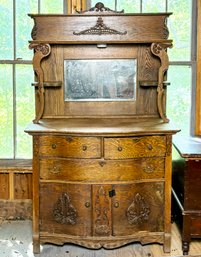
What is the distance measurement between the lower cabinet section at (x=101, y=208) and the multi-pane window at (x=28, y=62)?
857 millimetres

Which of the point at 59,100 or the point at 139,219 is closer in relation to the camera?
the point at 139,219

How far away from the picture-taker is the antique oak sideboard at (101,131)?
2980 millimetres

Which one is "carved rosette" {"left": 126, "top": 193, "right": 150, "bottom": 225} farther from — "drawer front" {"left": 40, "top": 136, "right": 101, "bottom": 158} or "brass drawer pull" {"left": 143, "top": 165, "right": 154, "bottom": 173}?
"drawer front" {"left": 40, "top": 136, "right": 101, "bottom": 158}

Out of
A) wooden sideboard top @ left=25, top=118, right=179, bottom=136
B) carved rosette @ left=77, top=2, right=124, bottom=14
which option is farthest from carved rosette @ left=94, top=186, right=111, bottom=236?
carved rosette @ left=77, top=2, right=124, bottom=14

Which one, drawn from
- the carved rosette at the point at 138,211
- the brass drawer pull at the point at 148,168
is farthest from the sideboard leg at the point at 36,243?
the brass drawer pull at the point at 148,168

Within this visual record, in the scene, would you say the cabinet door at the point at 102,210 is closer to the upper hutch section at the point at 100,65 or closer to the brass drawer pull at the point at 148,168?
the brass drawer pull at the point at 148,168

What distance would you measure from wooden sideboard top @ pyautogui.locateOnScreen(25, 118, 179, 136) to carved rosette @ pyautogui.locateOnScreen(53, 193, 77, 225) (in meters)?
0.44

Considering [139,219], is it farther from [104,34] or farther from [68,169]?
[104,34]

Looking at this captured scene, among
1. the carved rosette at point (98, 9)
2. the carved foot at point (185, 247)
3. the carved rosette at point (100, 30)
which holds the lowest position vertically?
the carved foot at point (185, 247)

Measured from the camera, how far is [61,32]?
11.2ft

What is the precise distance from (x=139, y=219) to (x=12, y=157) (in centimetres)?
128

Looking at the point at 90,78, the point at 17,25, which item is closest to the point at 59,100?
the point at 90,78

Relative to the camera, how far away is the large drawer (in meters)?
2.97

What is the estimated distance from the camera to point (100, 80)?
350 cm
